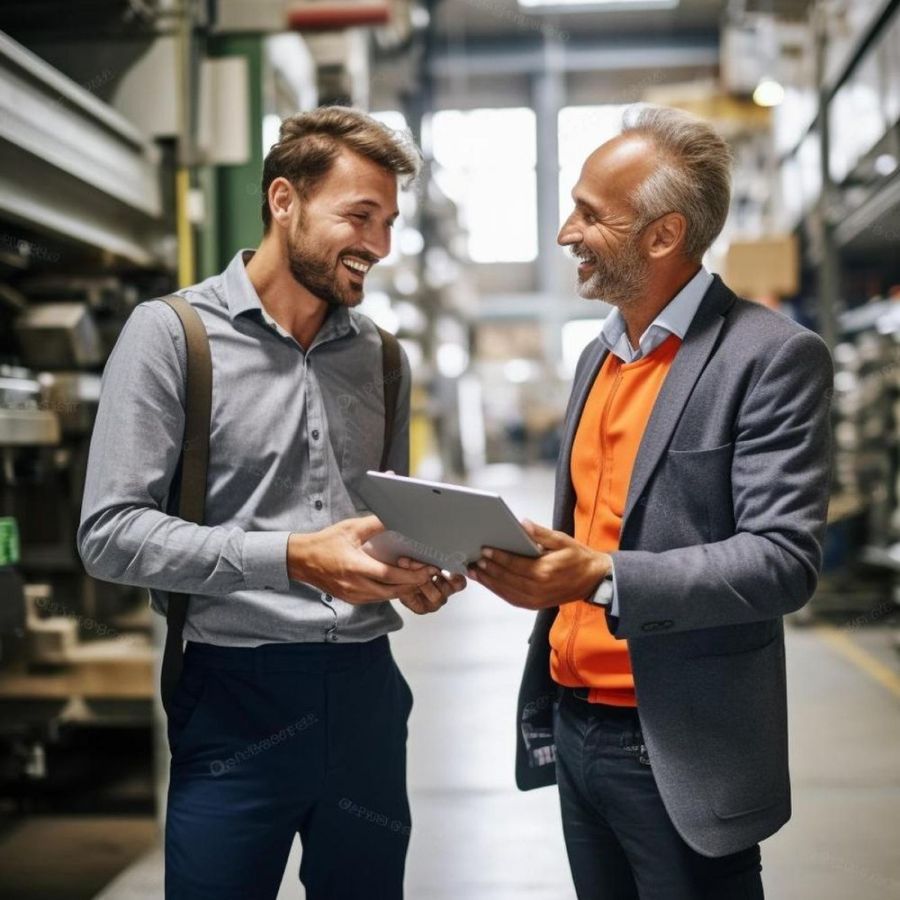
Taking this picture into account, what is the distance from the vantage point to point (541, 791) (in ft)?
15.3

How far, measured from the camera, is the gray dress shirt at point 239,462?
5.78ft

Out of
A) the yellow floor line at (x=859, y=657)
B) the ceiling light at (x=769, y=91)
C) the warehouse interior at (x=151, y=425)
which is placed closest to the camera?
the warehouse interior at (x=151, y=425)

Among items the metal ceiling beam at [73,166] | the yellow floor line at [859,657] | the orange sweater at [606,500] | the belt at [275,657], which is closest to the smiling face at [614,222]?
the orange sweater at [606,500]

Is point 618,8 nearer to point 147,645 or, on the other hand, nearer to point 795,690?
point 795,690

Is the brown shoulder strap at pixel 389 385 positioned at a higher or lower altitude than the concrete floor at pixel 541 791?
higher

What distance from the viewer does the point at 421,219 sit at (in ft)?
50.3

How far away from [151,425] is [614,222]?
0.87 metres

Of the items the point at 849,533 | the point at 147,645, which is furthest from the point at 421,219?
the point at 147,645

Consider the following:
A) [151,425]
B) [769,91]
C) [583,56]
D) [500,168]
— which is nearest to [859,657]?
[769,91]

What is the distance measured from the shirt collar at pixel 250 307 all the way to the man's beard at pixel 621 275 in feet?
1.63

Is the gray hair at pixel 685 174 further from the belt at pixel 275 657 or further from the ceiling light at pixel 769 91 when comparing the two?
the ceiling light at pixel 769 91

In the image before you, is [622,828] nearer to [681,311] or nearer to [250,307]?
[681,311]

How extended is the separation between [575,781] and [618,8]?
22820mm

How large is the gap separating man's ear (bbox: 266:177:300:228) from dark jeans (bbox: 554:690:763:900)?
1.03 meters
